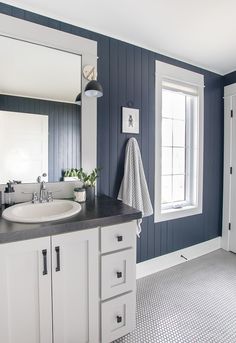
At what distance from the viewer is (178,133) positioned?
2605mm

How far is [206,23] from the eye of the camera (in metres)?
1.78

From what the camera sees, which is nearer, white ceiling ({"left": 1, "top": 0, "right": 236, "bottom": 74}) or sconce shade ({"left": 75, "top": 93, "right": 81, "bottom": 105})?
white ceiling ({"left": 1, "top": 0, "right": 236, "bottom": 74})

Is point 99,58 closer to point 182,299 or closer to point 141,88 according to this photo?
point 141,88

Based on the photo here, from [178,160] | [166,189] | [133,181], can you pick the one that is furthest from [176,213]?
[133,181]

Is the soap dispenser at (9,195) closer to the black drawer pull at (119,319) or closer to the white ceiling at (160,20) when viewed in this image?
the black drawer pull at (119,319)

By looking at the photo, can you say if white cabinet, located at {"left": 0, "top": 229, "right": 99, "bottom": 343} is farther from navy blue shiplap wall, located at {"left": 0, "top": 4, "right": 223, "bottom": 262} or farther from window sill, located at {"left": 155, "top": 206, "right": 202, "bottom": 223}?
window sill, located at {"left": 155, "top": 206, "right": 202, "bottom": 223}

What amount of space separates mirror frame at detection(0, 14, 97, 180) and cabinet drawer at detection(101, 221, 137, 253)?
71 cm

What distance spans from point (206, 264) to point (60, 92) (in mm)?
2408

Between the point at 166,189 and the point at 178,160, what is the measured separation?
0.39 meters

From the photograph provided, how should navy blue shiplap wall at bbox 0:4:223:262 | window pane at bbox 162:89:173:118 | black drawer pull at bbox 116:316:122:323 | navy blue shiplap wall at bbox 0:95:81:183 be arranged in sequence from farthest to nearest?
window pane at bbox 162:89:173:118 < navy blue shiplap wall at bbox 0:4:223:262 < navy blue shiplap wall at bbox 0:95:81:183 < black drawer pull at bbox 116:316:122:323

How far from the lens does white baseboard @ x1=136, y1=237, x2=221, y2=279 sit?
2.22m

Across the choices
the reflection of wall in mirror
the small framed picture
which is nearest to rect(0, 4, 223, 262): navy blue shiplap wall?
the small framed picture

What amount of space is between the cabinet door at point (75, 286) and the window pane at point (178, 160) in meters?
1.65

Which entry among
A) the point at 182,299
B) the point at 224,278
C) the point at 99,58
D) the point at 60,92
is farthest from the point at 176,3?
the point at 224,278
